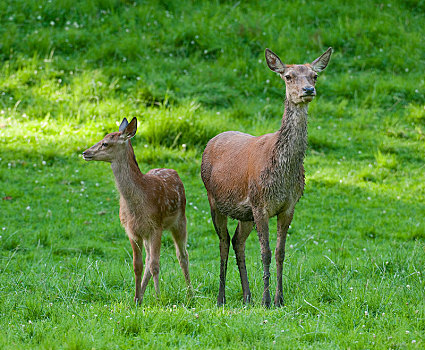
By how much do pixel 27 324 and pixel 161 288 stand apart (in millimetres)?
1781

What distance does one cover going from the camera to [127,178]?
6707 millimetres

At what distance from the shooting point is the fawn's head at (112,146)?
6609 millimetres

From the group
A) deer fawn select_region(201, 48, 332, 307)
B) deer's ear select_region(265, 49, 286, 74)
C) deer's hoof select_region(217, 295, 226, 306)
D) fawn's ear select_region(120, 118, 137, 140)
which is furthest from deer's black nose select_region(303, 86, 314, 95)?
deer's hoof select_region(217, 295, 226, 306)

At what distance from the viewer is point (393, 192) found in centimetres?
1104

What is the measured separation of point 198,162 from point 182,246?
4722mm

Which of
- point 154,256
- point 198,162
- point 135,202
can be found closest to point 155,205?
point 135,202

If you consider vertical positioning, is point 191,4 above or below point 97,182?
above

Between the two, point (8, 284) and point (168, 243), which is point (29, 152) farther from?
point (8, 284)

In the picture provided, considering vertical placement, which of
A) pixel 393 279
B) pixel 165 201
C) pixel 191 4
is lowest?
pixel 393 279

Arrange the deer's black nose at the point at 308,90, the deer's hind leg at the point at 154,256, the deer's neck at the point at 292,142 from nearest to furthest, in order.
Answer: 1. the deer's black nose at the point at 308,90
2. the deer's neck at the point at 292,142
3. the deer's hind leg at the point at 154,256

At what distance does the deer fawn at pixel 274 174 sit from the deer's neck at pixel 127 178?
2.93 feet

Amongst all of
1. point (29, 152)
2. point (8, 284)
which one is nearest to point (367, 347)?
point (8, 284)

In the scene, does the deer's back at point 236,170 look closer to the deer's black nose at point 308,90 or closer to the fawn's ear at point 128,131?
the deer's black nose at point 308,90

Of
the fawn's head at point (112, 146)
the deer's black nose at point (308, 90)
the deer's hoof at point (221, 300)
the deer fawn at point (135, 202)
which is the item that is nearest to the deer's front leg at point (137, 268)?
the deer fawn at point (135, 202)
